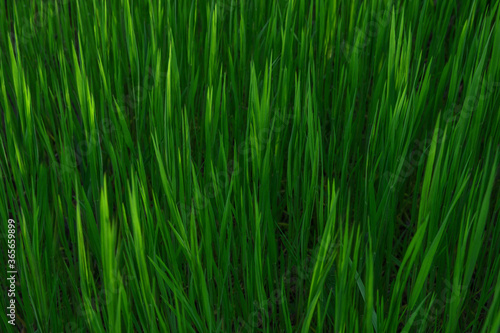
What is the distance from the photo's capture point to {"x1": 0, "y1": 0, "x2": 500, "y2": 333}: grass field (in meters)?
0.75

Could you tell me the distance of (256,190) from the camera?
2.74 feet

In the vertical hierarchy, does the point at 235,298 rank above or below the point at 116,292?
below

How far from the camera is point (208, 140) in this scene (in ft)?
3.14

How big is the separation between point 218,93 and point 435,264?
0.56 m

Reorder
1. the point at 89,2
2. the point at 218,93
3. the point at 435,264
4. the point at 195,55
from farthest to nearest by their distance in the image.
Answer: the point at 89,2, the point at 195,55, the point at 218,93, the point at 435,264

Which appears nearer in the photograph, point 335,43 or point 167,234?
point 167,234

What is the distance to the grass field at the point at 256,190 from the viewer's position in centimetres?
75

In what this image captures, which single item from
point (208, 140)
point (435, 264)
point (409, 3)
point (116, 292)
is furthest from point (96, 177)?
point (409, 3)

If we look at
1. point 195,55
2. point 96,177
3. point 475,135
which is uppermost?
point 195,55

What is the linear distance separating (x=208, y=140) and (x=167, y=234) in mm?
230

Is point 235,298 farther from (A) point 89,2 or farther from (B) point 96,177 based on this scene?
(A) point 89,2

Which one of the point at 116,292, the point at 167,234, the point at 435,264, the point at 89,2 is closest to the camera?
the point at 116,292

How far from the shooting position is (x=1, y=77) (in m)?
1.13

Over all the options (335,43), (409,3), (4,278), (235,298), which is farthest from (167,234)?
(409,3)
